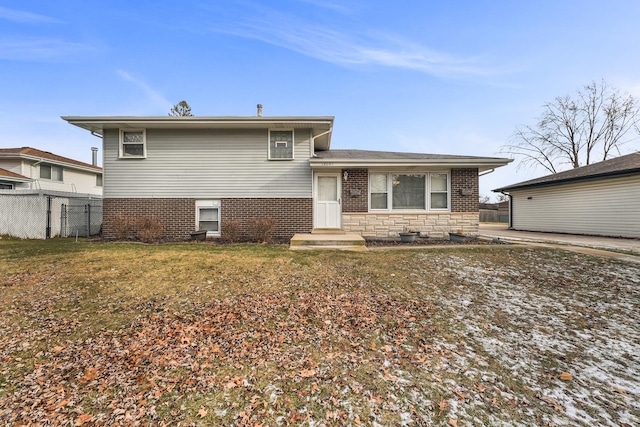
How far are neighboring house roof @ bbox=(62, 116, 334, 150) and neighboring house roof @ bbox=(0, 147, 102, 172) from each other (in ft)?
39.5

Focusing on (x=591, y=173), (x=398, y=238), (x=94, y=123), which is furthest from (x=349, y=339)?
(x=591, y=173)

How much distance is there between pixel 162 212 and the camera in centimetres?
1045

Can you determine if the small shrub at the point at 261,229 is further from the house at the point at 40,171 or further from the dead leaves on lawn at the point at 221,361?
the house at the point at 40,171

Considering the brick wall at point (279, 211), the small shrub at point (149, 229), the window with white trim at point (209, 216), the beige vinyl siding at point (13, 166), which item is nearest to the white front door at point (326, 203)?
the brick wall at point (279, 211)

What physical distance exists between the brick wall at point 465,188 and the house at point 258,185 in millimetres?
37

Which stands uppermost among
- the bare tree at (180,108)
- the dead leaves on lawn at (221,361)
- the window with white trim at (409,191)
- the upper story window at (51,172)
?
the bare tree at (180,108)

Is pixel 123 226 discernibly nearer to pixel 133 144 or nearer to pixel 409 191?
pixel 133 144

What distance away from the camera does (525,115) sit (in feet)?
92.7

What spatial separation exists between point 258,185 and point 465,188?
7763 mm

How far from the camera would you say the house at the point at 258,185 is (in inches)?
410

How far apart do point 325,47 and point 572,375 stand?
13.9 m

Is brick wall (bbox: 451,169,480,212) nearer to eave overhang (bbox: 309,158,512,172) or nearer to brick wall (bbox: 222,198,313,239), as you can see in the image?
eave overhang (bbox: 309,158,512,172)

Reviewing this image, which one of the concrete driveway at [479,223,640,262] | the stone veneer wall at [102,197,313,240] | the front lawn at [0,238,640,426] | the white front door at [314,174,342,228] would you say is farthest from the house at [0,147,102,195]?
the concrete driveway at [479,223,640,262]

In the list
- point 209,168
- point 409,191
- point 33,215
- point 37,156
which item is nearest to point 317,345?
point 409,191
